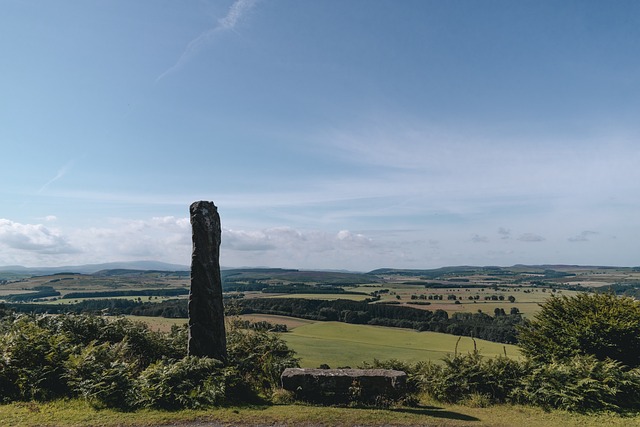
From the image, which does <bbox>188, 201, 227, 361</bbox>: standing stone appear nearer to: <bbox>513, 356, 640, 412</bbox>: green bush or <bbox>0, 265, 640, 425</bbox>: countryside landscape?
<bbox>0, 265, 640, 425</bbox>: countryside landscape

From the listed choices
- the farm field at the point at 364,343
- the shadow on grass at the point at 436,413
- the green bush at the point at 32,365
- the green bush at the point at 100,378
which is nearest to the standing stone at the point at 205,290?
the green bush at the point at 100,378

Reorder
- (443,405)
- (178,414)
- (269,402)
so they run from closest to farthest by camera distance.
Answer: (178,414), (269,402), (443,405)

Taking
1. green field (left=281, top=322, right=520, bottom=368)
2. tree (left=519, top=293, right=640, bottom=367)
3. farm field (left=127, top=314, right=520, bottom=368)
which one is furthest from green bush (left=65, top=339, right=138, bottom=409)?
green field (left=281, top=322, right=520, bottom=368)

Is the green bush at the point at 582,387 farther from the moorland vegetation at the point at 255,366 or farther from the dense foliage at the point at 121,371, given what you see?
the dense foliage at the point at 121,371

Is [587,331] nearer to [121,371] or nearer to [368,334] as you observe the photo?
[121,371]

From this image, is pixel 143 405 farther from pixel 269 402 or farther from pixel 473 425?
pixel 473 425

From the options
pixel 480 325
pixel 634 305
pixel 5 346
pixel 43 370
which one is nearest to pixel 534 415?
pixel 634 305
